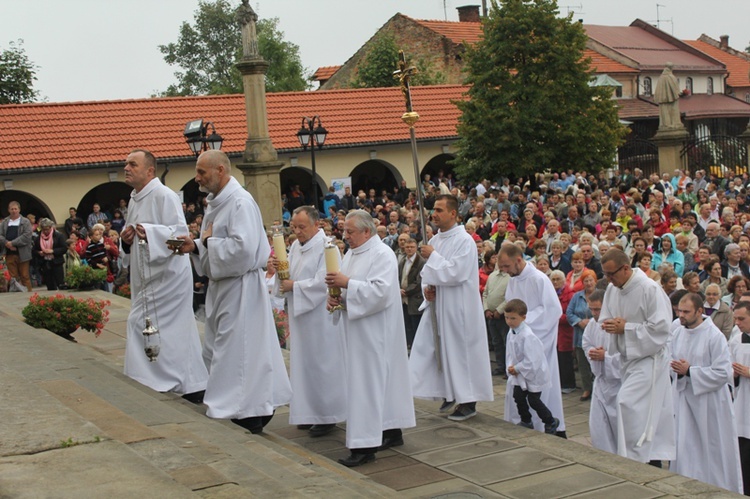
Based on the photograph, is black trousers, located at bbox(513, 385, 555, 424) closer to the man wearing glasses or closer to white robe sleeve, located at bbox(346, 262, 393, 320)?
the man wearing glasses

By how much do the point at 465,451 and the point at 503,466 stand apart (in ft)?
1.43

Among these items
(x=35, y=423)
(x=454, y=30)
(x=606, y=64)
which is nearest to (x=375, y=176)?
(x=454, y=30)

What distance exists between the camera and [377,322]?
710 cm

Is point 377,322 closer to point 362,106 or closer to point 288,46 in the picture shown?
point 362,106

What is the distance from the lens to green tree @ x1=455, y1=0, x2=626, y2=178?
2742cm

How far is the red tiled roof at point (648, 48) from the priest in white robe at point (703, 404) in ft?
138

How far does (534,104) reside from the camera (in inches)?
1083

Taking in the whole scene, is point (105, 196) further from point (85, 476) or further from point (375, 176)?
point (85, 476)

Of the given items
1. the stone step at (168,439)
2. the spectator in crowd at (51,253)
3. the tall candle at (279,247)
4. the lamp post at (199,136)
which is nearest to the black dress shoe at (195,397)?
the stone step at (168,439)

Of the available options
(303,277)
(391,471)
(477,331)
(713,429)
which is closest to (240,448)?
(391,471)

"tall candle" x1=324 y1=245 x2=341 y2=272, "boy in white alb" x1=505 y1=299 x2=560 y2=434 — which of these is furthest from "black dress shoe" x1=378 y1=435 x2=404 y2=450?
"boy in white alb" x1=505 y1=299 x2=560 y2=434

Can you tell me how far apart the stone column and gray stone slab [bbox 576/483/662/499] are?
15.4 meters

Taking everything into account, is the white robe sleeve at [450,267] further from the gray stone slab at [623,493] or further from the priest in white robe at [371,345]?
the gray stone slab at [623,493]

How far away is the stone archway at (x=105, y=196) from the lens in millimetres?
28062
